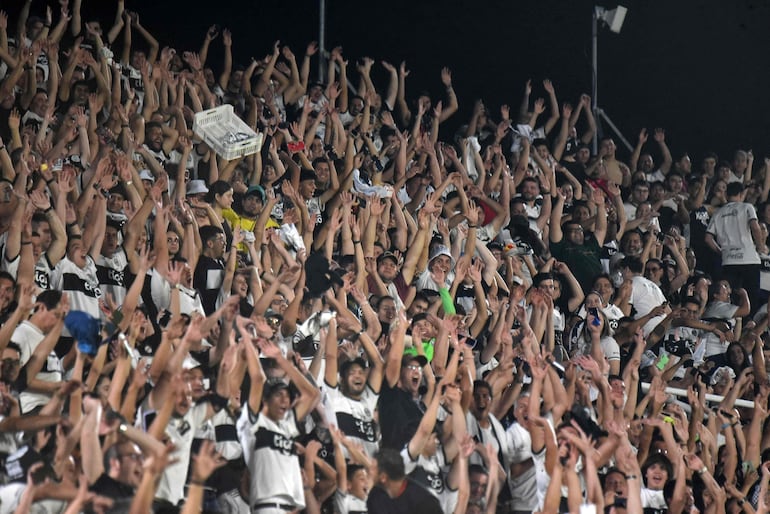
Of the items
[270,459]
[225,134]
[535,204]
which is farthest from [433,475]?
[535,204]

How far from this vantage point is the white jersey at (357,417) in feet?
23.0

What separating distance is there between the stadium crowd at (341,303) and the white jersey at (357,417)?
0.01 metres

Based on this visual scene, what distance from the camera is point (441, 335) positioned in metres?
7.73

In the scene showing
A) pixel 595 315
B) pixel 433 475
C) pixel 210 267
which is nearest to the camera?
pixel 433 475

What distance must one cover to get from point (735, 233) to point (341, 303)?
4377 millimetres

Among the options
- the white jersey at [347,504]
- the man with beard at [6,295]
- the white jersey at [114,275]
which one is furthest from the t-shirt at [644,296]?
the man with beard at [6,295]

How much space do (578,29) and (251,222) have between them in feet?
19.4

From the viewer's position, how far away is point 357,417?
7094 millimetres

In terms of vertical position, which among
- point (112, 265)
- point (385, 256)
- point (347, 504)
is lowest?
point (347, 504)

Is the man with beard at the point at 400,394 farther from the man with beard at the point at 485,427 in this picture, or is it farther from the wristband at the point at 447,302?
the wristband at the point at 447,302

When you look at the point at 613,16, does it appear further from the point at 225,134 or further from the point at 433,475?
the point at 433,475

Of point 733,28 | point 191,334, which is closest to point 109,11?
point 191,334

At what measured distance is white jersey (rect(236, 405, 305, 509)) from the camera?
6332 millimetres

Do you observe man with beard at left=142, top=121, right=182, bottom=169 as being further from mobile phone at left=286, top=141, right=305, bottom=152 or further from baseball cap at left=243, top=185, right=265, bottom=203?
mobile phone at left=286, top=141, right=305, bottom=152
